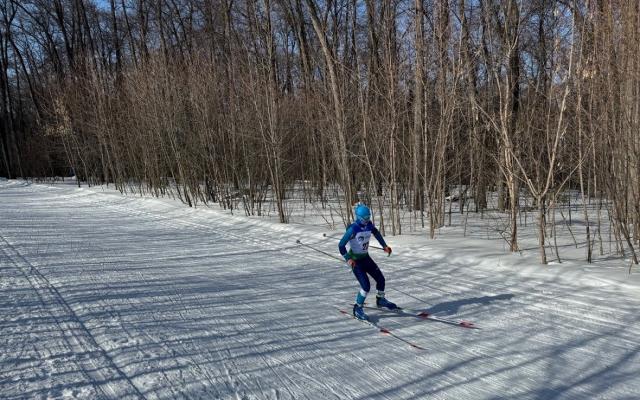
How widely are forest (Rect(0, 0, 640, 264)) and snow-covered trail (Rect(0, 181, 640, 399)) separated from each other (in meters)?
2.23

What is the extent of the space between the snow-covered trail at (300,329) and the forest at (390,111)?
7.31 feet

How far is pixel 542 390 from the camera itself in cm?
385

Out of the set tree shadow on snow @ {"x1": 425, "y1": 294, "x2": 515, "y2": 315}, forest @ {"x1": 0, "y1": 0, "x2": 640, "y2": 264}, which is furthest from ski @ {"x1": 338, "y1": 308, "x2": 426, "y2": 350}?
forest @ {"x1": 0, "y1": 0, "x2": 640, "y2": 264}

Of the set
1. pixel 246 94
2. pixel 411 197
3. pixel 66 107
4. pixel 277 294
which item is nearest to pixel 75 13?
pixel 66 107

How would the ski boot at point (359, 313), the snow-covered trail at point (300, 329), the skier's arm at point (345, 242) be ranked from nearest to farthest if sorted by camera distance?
the snow-covered trail at point (300, 329), the ski boot at point (359, 313), the skier's arm at point (345, 242)

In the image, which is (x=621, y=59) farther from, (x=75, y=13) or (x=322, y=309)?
(x=75, y=13)

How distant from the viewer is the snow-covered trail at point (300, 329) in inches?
152

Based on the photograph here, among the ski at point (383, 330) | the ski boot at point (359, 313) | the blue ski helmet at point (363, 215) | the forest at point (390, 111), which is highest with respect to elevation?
the forest at point (390, 111)

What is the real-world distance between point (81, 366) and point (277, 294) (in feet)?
9.75

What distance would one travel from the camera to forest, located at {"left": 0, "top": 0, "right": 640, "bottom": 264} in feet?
26.1

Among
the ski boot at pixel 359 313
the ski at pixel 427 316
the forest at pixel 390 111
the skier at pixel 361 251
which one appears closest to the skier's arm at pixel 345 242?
the skier at pixel 361 251

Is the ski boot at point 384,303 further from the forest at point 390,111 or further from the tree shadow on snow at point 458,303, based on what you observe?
the forest at point 390,111

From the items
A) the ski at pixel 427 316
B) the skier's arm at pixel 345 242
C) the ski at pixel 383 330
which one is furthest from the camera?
the skier's arm at pixel 345 242

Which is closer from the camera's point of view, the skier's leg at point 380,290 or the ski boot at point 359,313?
the ski boot at point 359,313
